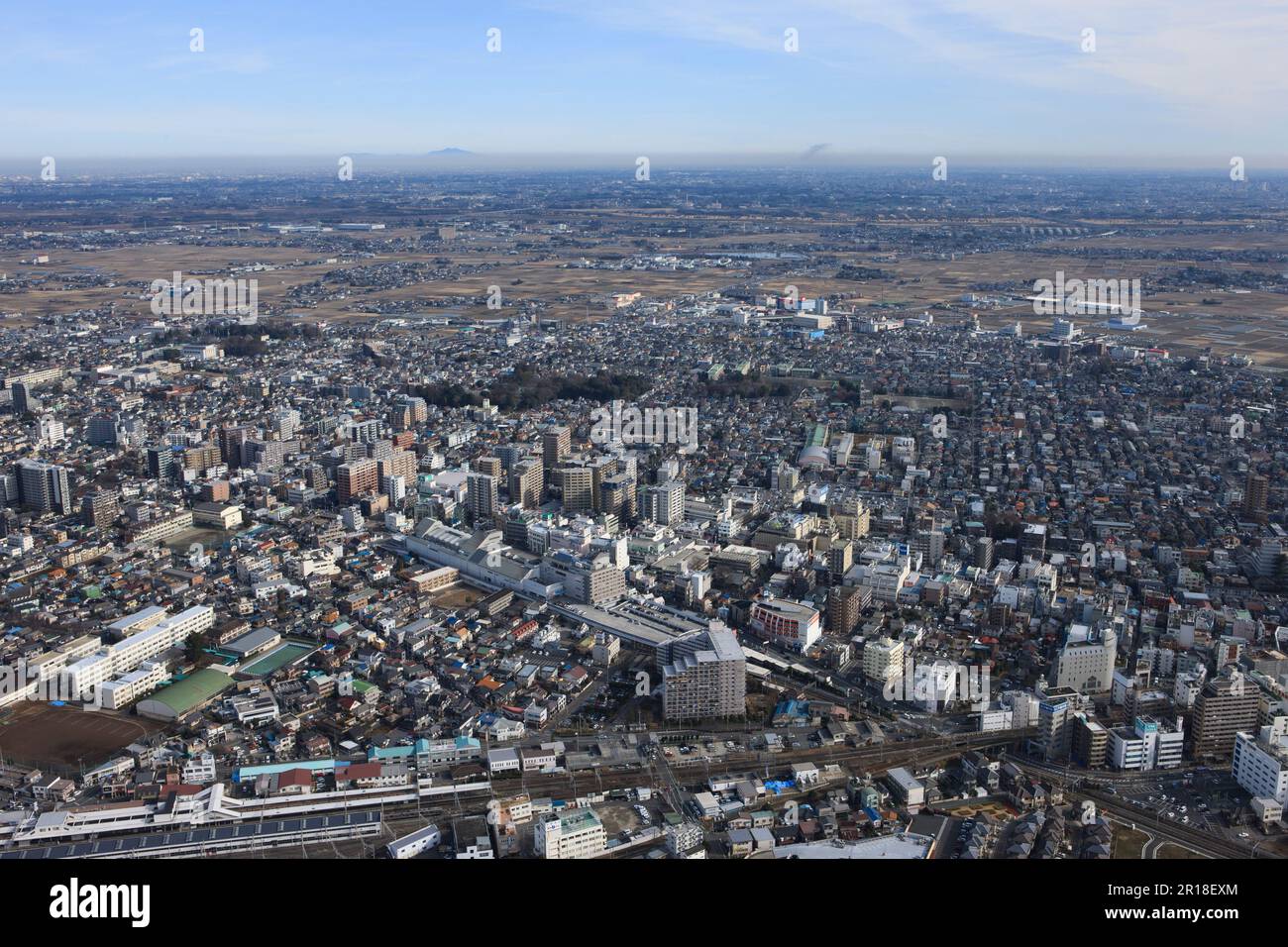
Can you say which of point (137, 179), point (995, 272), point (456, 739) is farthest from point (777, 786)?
point (137, 179)

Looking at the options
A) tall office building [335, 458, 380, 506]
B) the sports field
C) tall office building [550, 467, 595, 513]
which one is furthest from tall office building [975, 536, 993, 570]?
the sports field

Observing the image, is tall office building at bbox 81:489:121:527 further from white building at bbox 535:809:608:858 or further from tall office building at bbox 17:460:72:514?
white building at bbox 535:809:608:858

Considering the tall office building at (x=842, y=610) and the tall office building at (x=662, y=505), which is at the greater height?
the tall office building at (x=662, y=505)

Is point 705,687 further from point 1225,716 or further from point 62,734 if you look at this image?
point 62,734

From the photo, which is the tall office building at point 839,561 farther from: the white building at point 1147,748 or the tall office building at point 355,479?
the tall office building at point 355,479

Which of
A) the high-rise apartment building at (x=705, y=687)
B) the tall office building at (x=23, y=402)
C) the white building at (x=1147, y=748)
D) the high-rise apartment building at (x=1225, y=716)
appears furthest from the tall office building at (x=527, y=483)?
the tall office building at (x=23, y=402)

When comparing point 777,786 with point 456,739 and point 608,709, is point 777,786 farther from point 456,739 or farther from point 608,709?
point 456,739

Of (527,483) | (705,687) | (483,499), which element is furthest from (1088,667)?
(483,499)

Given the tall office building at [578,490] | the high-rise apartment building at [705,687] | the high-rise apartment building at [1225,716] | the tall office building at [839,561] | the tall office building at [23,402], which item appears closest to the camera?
the high-rise apartment building at [1225,716]
